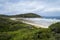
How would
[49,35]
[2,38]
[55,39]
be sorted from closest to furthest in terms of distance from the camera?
[55,39] < [49,35] < [2,38]

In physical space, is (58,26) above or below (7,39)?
above

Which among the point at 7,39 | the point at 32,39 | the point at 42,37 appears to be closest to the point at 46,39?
the point at 42,37

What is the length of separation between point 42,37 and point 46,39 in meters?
0.50

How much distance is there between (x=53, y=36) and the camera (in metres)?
16.0

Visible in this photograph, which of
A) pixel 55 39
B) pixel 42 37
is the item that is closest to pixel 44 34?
pixel 42 37

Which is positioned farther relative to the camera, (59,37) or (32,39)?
(32,39)

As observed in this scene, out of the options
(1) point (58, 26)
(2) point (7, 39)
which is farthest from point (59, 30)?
(2) point (7, 39)

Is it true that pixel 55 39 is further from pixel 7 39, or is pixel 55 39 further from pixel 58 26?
pixel 7 39

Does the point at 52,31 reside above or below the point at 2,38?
above

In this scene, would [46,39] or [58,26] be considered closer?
[46,39]

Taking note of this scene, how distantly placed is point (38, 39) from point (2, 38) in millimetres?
6617

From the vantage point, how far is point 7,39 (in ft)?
69.9

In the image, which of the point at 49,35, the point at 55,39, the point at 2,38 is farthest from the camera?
the point at 2,38

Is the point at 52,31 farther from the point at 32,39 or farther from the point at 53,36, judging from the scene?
the point at 32,39
